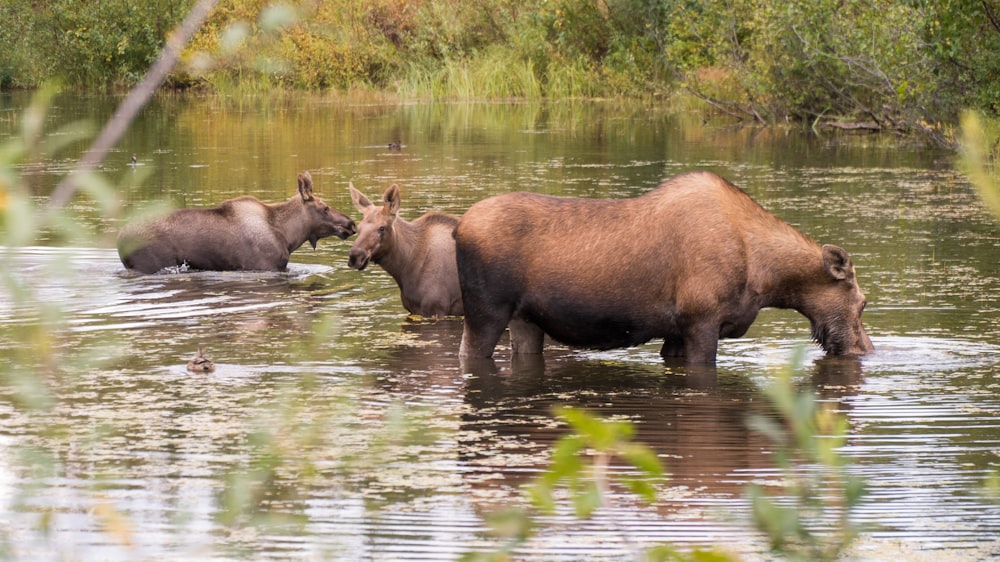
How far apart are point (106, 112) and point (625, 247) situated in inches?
1248

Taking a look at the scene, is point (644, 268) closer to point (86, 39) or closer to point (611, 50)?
point (611, 50)

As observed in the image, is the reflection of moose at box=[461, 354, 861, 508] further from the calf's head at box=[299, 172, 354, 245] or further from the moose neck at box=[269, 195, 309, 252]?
the moose neck at box=[269, 195, 309, 252]

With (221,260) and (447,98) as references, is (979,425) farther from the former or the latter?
(447,98)

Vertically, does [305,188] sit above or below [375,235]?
above

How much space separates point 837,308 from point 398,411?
23.4 ft

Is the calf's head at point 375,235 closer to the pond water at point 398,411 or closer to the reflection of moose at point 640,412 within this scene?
the pond water at point 398,411

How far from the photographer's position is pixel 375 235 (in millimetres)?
11633

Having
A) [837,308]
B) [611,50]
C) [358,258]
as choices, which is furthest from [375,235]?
[611,50]

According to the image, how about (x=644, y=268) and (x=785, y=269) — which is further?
(x=785, y=269)

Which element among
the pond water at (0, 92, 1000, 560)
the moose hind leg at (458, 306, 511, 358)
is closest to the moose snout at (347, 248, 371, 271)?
the pond water at (0, 92, 1000, 560)

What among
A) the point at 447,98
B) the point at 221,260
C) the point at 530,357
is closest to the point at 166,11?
the point at 447,98

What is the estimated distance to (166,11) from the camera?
51125 mm

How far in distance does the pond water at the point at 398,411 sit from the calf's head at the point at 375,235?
0.52 m

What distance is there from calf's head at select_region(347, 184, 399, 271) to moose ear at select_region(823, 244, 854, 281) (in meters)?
3.68
